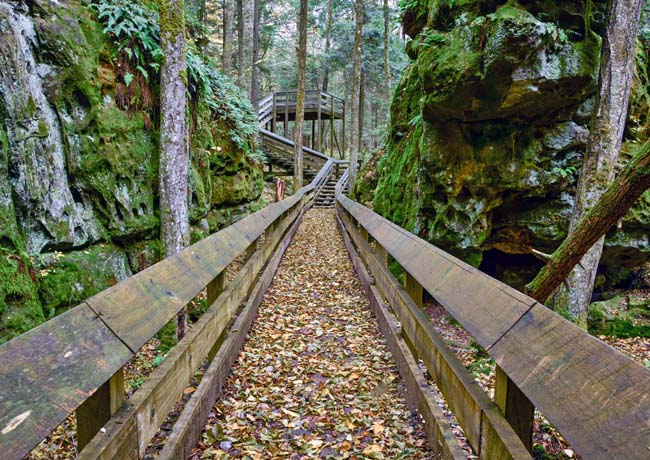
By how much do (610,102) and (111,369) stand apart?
6.88 m

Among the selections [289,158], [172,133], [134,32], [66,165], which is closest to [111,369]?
[66,165]

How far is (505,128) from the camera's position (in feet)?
22.7

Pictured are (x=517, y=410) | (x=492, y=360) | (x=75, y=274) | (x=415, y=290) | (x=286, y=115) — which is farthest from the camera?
(x=286, y=115)

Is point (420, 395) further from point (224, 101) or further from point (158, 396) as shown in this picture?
point (224, 101)

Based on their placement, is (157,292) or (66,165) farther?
(66,165)

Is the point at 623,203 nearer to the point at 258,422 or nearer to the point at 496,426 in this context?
the point at 496,426

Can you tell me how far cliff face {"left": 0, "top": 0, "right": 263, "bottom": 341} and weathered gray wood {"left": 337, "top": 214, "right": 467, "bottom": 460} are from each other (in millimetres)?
3459

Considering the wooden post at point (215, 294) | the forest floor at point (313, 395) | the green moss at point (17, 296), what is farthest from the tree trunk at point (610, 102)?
the green moss at point (17, 296)

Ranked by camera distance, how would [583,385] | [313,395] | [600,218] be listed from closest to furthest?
1. [583,385]
2. [313,395]
3. [600,218]

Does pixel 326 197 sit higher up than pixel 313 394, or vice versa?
pixel 326 197

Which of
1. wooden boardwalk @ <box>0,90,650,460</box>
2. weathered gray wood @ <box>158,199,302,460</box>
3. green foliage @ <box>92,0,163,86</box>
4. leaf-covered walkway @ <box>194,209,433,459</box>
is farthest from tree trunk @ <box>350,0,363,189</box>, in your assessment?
wooden boardwalk @ <box>0,90,650,460</box>

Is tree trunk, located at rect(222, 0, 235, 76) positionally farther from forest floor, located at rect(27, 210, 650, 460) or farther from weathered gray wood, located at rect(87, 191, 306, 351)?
weathered gray wood, located at rect(87, 191, 306, 351)

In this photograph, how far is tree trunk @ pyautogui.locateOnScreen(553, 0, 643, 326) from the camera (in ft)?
18.7

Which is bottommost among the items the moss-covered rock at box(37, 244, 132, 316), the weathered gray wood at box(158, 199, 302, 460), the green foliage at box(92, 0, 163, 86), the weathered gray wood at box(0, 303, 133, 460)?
the weathered gray wood at box(158, 199, 302, 460)
